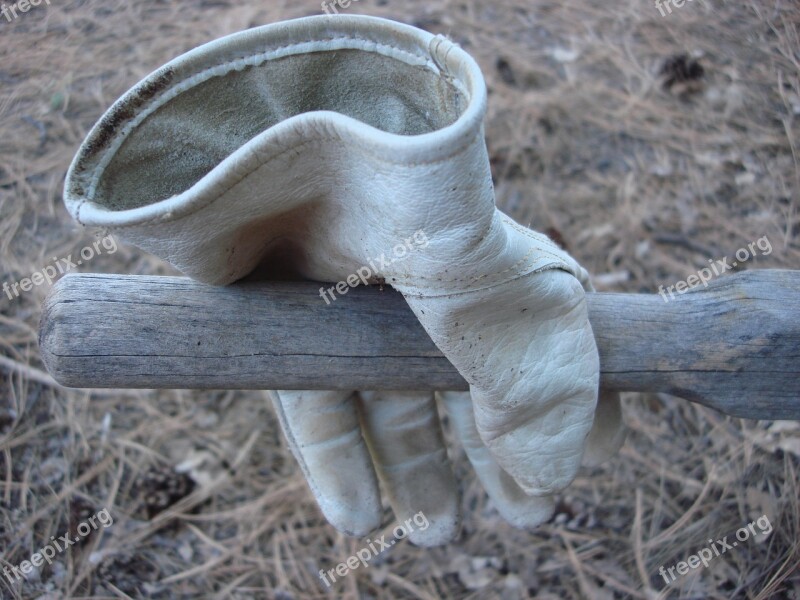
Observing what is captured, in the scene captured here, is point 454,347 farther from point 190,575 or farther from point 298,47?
point 190,575

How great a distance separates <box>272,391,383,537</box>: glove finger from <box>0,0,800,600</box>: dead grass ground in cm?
56

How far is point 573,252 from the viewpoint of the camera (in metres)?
2.01

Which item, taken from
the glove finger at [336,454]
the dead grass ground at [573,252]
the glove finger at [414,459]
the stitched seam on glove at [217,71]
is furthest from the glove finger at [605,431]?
the stitched seam on glove at [217,71]

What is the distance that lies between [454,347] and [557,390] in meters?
0.18

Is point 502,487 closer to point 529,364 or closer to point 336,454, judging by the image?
point 336,454

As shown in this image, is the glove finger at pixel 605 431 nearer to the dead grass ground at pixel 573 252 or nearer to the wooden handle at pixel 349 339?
the wooden handle at pixel 349 339

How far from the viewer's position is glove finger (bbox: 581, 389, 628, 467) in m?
1.13

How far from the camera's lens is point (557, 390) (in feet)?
2.95

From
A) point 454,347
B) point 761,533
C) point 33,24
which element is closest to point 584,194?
point 761,533

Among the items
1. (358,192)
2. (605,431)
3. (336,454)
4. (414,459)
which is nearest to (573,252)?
(605,431)

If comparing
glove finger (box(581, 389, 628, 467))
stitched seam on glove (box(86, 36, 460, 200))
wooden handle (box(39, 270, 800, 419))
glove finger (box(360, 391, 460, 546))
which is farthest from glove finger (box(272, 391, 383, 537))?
stitched seam on glove (box(86, 36, 460, 200))

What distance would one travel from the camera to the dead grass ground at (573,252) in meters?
1.59

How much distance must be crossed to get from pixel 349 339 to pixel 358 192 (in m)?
0.25

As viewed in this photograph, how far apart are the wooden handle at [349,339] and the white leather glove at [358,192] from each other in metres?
0.06
